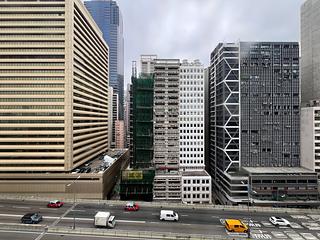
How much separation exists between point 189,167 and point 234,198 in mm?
18982

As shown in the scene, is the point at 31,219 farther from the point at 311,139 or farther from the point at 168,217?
the point at 311,139

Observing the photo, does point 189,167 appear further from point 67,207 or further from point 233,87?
point 67,207

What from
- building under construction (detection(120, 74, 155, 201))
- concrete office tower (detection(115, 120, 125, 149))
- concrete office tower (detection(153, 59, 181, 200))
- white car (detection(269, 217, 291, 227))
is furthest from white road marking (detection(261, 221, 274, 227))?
concrete office tower (detection(115, 120, 125, 149))

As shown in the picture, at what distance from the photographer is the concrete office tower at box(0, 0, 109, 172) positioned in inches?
2761

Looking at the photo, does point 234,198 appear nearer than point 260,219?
No

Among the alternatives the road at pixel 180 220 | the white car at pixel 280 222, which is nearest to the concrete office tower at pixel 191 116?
the road at pixel 180 220

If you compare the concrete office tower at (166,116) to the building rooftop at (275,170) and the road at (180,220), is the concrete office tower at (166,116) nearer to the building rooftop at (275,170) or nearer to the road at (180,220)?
the building rooftop at (275,170)

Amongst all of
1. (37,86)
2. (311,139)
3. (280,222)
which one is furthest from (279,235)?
(37,86)

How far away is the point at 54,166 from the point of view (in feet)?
230

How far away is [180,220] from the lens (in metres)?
46.1

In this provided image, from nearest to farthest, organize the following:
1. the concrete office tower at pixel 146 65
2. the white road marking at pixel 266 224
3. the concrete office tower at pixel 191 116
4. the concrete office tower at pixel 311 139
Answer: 1. the white road marking at pixel 266 224
2. the concrete office tower at pixel 311 139
3. the concrete office tower at pixel 191 116
4. the concrete office tower at pixel 146 65

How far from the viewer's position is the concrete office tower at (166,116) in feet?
282

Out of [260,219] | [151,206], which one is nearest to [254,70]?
[260,219]

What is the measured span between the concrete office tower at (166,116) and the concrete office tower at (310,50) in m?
53.0
